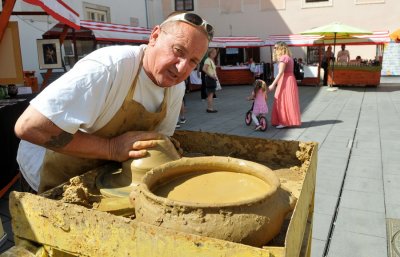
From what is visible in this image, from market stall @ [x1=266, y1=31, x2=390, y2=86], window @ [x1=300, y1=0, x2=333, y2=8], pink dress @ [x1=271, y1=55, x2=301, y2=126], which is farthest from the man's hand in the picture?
window @ [x1=300, y1=0, x2=333, y2=8]

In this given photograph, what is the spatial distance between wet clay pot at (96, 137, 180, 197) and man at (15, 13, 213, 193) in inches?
1.4

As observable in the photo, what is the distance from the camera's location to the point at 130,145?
1.41 m

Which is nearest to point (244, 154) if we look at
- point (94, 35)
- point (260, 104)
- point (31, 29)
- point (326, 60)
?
point (260, 104)

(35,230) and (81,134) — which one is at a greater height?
(81,134)

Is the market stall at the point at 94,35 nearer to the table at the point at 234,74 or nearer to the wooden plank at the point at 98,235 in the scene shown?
the table at the point at 234,74

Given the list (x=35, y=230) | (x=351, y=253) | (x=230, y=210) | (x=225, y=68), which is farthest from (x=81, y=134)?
(x=225, y=68)

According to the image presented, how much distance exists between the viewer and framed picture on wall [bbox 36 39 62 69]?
6098mm

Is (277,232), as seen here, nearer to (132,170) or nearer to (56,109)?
(132,170)

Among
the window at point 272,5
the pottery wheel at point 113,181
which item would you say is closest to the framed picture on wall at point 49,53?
the pottery wheel at point 113,181

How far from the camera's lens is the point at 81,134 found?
4.51 ft

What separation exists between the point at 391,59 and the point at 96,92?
19.6 meters

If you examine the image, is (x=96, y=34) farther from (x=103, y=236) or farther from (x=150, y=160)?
(x=103, y=236)

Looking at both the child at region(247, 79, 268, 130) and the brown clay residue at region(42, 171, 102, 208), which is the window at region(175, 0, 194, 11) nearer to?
the child at region(247, 79, 268, 130)

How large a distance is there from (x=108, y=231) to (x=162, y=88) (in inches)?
30.8
